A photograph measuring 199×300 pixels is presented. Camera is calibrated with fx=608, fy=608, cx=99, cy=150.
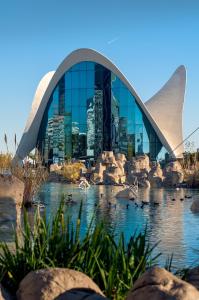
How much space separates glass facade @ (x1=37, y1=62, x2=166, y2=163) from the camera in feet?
134

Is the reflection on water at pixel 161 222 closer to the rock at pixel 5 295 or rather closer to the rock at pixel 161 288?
the rock at pixel 5 295

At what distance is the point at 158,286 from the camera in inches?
122

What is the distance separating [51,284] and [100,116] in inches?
1487

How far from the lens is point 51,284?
3328mm

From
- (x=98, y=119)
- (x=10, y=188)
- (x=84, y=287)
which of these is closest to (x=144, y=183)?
(x=10, y=188)

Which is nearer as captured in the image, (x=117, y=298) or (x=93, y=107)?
(x=117, y=298)

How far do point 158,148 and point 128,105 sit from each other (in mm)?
3686

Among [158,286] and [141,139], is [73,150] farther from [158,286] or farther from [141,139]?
[158,286]

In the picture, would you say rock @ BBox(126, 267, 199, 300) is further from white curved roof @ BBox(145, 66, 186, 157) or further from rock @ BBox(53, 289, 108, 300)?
white curved roof @ BBox(145, 66, 186, 157)

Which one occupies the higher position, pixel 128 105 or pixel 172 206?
pixel 128 105

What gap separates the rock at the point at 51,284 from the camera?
3.30 metres

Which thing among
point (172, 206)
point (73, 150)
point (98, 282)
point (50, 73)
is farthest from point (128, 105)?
point (98, 282)

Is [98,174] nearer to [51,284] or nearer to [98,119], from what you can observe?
[98,119]

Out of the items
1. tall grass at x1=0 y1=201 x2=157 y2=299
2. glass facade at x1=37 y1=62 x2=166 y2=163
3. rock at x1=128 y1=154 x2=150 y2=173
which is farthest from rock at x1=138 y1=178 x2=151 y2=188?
tall grass at x1=0 y1=201 x2=157 y2=299
